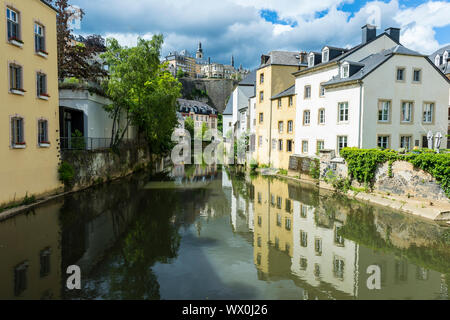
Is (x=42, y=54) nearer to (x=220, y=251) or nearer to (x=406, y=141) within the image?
(x=220, y=251)

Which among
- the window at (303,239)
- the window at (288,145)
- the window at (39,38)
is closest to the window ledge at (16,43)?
the window at (39,38)

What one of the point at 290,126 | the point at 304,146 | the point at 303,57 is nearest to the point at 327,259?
the point at 304,146

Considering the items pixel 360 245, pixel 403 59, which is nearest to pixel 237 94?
pixel 403 59

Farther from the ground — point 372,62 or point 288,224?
point 372,62

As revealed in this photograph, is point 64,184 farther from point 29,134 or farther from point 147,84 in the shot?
point 147,84

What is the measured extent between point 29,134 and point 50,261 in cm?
907

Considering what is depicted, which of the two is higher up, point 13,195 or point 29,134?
point 29,134

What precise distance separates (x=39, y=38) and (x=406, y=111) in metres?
23.7

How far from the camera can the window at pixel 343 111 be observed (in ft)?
80.2

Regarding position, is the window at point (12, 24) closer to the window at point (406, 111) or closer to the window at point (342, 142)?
the window at point (342, 142)

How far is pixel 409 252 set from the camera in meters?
11.2

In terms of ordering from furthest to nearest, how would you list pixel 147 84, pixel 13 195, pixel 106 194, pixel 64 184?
pixel 147 84 → pixel 106 194 → pixel 64 184 → pixel 13 195

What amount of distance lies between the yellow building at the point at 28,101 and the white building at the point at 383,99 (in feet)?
62.8

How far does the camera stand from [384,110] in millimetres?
23469
